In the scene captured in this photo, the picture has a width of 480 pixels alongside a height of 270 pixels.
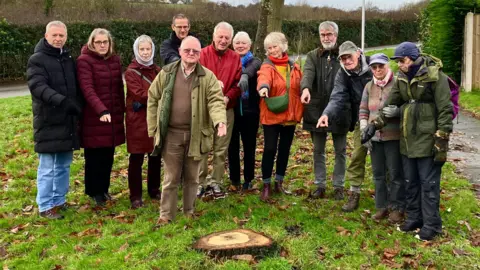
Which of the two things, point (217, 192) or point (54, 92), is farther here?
point (217, 192)

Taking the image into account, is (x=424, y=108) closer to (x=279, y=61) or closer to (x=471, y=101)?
(x=279, y=61)

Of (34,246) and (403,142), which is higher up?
(403,142)

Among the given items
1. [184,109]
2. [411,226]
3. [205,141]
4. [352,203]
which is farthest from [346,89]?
[184,109]

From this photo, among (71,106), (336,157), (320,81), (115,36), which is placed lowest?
(336,157)

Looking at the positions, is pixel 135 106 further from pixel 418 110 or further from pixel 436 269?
pixel 436 269

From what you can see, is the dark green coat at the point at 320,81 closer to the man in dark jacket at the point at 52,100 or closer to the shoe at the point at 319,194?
the shoe at the point at 319,194

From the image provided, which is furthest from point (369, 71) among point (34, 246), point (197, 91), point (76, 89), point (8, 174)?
point (8, 174)

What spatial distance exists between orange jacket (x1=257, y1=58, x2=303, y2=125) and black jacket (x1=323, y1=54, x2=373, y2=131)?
456 mm

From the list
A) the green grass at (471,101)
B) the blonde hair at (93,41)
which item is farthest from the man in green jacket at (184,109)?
the green grass at (471,101)

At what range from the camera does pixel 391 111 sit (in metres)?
5.37

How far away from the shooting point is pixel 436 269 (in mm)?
4699

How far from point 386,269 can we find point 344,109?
7.01 feet

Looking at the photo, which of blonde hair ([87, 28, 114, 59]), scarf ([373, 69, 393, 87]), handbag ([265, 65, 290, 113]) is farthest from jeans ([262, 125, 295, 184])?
blonde hair ([87, 28, 114, 59])

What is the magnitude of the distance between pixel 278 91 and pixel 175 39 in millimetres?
1605
